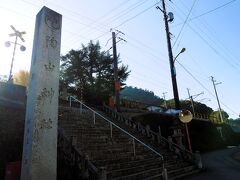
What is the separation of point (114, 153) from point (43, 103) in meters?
6.79

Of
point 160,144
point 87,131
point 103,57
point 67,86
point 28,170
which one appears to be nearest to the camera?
point 28,170

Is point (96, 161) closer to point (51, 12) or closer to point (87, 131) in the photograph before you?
point (87, 131)

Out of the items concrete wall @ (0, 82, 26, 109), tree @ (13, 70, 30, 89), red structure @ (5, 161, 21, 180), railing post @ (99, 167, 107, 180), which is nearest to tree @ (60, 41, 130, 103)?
tree @ (13, 70, 30, 89)

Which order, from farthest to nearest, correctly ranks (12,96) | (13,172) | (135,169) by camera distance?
(12,96)
(135,169)
(13,172)

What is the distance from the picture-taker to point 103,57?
105 feet

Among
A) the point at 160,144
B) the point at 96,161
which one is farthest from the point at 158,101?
the point at 96,161

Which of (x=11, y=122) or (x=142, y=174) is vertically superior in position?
(x=11, y=122)

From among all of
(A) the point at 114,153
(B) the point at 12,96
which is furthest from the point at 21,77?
(A) the point at 114,153

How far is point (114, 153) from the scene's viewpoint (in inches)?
464

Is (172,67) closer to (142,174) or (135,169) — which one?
(135,169)

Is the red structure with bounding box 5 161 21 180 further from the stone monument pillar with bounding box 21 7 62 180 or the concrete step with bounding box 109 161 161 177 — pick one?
the concrete step with bounding box 109 161 161 177

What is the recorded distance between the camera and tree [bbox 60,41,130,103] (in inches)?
1101

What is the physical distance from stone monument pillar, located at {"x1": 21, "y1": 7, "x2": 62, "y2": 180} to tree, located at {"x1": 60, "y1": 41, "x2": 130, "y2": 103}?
69.3 feet

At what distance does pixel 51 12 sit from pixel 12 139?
22.0ft
